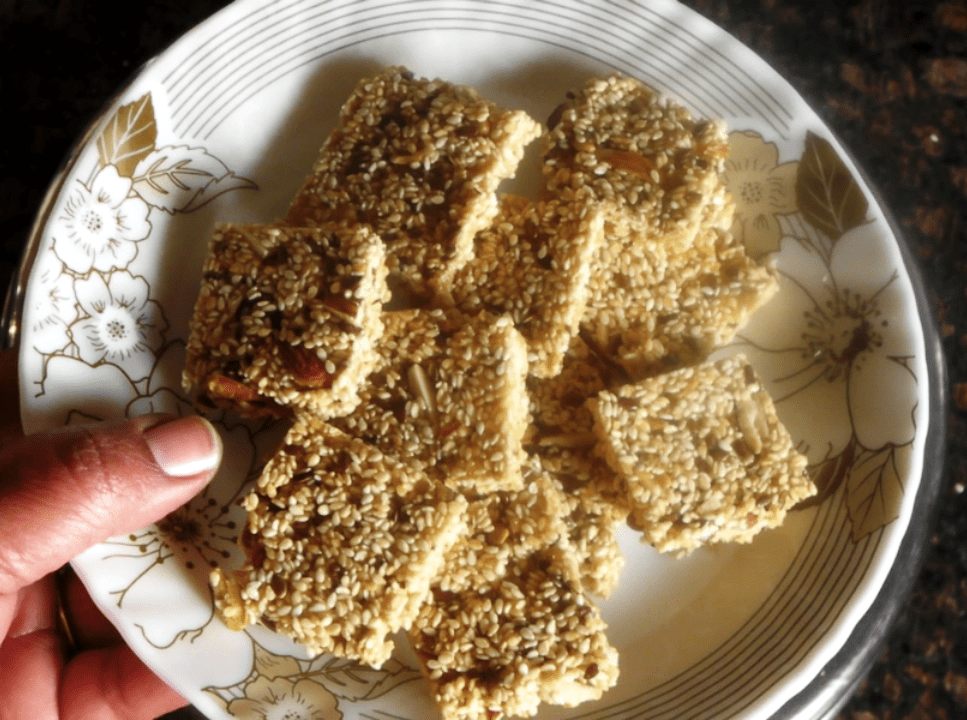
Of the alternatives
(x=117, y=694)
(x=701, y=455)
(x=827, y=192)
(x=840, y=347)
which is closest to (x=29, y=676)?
(x=117, y=694)

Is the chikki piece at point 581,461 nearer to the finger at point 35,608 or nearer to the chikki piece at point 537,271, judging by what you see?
the chikki piece at point 537,271

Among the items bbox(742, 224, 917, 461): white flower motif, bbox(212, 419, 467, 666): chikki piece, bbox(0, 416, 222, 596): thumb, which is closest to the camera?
bbox(0, 416, 222, 596): thumb

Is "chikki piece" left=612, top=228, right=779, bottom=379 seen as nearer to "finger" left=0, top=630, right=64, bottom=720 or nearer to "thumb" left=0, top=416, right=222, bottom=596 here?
"thumb" left=0, top=416, right=222, bottom=596

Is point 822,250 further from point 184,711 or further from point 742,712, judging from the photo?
point 184,711

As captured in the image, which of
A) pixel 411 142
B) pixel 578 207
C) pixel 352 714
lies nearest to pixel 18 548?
pixel 352 714

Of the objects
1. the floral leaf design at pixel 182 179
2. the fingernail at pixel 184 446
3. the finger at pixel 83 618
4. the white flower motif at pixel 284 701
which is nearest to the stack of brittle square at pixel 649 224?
the floral leaf design at pixel 182 179

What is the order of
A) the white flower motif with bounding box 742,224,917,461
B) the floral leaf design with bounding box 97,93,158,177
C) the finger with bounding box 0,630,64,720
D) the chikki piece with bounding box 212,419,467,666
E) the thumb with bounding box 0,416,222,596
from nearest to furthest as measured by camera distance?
the thumb with bounding box 0,416,222,596, the chikki piece with bounding box 212,419,467,666, the floral leaf design with bounding box 97,93,158,177, the white flower motif with bounding box 742,224,917,461, the finger with bounding box 0,630,64,720

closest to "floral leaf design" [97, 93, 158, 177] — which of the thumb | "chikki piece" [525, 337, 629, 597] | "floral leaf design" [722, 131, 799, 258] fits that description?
the thumb
